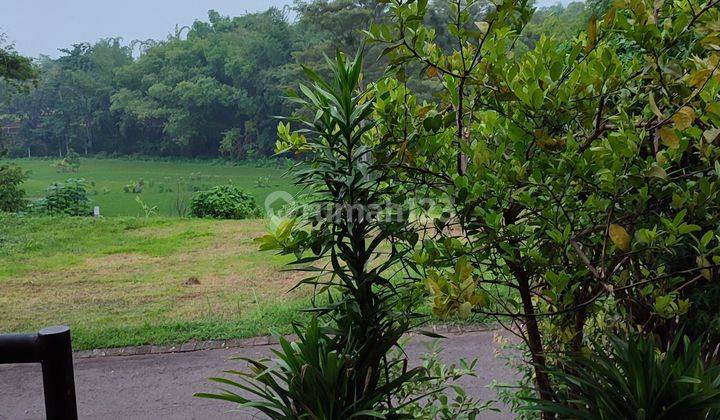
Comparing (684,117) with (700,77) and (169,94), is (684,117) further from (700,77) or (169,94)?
(169,94)

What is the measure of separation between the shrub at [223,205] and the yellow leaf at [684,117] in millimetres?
7165

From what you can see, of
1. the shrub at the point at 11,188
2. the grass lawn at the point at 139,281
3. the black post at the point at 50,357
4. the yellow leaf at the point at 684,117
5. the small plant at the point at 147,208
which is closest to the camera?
the yellow leaf at the point at 684,117

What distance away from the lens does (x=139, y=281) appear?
15.6 feet

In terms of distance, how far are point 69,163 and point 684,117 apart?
38.4ft

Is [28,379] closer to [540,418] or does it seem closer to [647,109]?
[540,418]

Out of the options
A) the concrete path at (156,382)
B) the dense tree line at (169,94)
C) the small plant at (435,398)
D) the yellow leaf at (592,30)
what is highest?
the dense tree line at (169,94)

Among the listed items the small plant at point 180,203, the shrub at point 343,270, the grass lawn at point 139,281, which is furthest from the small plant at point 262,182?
the shrub at point 343,270

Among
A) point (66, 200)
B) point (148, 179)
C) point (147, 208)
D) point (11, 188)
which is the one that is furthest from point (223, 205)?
point (148, 179)

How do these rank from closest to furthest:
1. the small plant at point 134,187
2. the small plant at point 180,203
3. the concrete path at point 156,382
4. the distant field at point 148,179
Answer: the concrete path at point 156,382, the small plant at point 180,203, the distant field at point 148,179, the small plant at point 134,187

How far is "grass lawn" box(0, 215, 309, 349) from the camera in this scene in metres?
3.57

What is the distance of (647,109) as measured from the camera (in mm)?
1223

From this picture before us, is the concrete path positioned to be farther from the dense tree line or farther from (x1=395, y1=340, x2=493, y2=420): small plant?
the dense tree line

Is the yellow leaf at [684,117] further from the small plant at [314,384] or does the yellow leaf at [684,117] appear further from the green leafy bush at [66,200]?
the green leafy bush at [66,200]

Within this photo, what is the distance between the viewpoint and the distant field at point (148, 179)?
859cm
